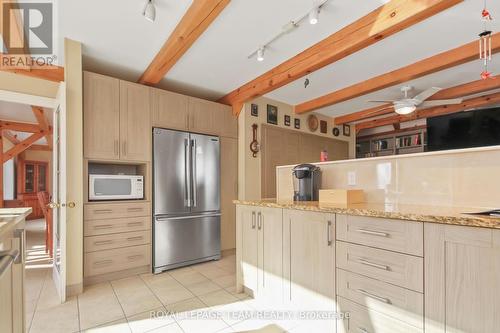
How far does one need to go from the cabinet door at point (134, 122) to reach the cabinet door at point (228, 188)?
→ 1169mm

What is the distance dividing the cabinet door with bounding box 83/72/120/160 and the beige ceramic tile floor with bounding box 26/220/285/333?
57.3 inches

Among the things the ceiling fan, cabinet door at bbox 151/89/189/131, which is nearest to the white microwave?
cabinet door at bbox 151/89/189/131

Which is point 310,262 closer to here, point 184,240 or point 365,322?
point 365,322

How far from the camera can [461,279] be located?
1.11m

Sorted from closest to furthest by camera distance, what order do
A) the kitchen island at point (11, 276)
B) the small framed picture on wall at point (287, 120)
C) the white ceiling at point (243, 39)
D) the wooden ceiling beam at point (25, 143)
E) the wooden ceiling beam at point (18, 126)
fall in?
the kitchen island at point (11, 276)
the white ceiling at point (243, 39)
the small framed picture on wall at point (287, 120)
the wooden ceiling beam at point (18, 126)
the wooden ceiling beam at point (25, 143)

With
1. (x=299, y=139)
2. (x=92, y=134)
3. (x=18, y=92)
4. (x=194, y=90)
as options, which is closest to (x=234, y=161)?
(x=194, y=90)

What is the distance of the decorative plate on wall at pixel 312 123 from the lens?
5258 mm

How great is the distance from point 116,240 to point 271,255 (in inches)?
73.8

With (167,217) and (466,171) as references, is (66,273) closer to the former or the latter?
(167,217)

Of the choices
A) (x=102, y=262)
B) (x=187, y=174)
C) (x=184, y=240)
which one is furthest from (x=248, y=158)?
(x=102, y=262)

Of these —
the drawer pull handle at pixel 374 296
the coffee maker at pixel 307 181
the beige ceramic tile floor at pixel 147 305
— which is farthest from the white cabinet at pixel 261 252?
the drawer pull handle at pixel 374 296

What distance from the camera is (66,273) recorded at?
2492 mm

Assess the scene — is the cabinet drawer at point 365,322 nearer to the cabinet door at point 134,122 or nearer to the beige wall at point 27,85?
the cabinet door at point 134,122

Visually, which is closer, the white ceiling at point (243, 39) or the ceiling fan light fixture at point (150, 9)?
the ceiling fan light fixture at point (150, 9)
